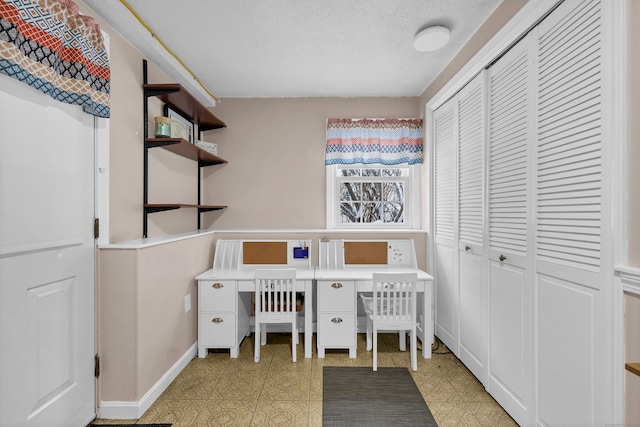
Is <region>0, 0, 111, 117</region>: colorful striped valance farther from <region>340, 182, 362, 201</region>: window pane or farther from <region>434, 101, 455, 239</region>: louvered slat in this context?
<region>434, 101, 455, 239</region>: louvered slat

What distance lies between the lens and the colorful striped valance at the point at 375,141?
3549 millimetres

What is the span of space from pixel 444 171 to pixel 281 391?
2366 mm

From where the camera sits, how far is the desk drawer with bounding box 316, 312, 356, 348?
2863 millimetres

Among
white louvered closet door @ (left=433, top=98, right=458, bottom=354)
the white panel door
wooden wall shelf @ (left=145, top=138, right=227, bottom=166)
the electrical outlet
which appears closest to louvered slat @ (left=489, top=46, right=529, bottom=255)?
white louvered closet door @ (left=433, top=98, right=458, bottom=354)

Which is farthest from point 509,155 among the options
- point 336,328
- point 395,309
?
point 336,328

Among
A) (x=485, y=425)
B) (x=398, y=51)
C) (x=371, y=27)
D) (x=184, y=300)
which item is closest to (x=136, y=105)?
(x=184, y=300)

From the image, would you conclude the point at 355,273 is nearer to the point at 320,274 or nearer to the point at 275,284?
the point at 320,274

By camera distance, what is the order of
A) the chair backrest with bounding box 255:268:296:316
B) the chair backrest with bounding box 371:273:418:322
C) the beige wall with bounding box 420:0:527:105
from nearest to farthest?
the beige wall with bounding box 420:0:527:105 → the chair backrest with bounding box 371:273:418:322 → the chair backrest with bounding box 255:268:296:316

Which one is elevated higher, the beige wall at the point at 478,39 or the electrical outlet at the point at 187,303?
the beige wall at the point at 478,39

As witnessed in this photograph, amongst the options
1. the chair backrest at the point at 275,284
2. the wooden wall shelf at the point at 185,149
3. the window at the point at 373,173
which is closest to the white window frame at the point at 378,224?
the window at the point at 373,173

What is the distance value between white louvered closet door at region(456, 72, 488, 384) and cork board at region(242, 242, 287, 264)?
1754 millimetres

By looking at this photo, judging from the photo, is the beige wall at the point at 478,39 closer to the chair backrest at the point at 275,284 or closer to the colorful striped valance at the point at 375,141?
the colorful striped valance at the point at 375,141

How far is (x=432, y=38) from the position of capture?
7.61 feet

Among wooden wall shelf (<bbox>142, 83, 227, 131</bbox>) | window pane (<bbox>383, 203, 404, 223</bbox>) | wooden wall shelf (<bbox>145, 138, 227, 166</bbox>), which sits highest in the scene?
wooden wall shelf (<bbox>142, 83, 227, 131</bbox>)
